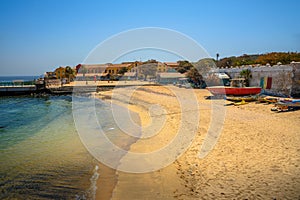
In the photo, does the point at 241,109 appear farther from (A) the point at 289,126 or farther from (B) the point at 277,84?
(B) the point at 277,84

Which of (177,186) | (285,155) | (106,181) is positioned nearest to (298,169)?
(285,155)

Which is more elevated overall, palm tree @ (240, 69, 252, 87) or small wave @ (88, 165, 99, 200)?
palm tree @ (240, 69, 252, 87)

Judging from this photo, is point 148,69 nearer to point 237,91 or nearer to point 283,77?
point 237,91

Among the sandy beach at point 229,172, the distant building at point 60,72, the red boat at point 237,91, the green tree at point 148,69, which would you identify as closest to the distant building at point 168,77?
the green tree at point 148,69

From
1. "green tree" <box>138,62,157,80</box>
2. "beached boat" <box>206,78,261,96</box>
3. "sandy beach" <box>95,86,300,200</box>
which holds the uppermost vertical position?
"green tree" <box>138,62,157,80</box>

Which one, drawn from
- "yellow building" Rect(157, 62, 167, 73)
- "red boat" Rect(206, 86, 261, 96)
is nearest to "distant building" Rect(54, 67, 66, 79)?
"yellow building" Rect(157, 62, 167, 73)

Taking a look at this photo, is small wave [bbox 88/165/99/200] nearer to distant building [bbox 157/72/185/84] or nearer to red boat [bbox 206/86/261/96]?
red boat [bbox 206/86/261/96]

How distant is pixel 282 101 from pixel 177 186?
9926mm

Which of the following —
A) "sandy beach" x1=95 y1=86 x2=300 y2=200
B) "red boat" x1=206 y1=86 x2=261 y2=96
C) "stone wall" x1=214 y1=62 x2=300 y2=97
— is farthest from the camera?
"red boat" x1=206 y1=86 x2=261 y2=96

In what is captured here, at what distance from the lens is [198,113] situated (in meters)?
13.5

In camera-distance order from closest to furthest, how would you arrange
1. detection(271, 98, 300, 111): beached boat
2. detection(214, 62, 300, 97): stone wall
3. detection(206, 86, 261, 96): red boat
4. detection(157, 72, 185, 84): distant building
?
detection(271, 98, 300, 111): beached boat → detection(214, 62, 300, 97): stone wall → detection(206, 86, 261, 96): red boat → detection(157, 72, 185, 84): distant building

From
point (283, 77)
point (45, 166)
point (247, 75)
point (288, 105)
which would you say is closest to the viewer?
point (45, 166)

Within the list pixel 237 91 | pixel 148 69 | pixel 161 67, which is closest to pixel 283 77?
pixel 237 91

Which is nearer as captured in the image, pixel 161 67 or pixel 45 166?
pixel 45 166
